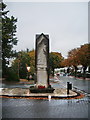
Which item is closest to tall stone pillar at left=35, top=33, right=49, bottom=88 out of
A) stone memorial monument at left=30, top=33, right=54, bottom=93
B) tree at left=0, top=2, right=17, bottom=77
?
stone memorial monument at left=30, top=33, right=54, bottom=93

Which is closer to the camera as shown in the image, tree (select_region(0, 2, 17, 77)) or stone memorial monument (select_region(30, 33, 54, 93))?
stone memorial monument (select_region(30, 33, 54, 93))

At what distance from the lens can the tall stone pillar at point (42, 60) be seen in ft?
58.4

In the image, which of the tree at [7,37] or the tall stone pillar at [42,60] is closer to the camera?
the tall stone pillar at [42,60]

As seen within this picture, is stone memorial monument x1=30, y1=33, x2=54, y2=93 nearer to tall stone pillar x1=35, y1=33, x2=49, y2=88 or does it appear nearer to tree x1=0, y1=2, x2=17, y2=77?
tall stone pillar x1=35, y1=33, x2=49, y2=88

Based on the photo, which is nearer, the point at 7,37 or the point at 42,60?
the point at 42,60

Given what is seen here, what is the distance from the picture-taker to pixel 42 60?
1781cm

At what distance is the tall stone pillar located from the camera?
17.8 m

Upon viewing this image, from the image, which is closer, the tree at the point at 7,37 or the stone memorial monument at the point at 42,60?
the stone memorial monument at the point at 42,60

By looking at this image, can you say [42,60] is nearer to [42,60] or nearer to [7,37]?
[42,60]

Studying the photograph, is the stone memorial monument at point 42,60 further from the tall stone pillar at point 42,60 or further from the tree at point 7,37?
the tree at point 7,37

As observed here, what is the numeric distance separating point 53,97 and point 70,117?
20.1 feet

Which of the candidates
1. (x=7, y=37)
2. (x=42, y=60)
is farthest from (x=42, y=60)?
(x=7, y=37)

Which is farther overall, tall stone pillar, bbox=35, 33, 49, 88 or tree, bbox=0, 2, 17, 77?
tree, bbox=0, 2, 17, 77

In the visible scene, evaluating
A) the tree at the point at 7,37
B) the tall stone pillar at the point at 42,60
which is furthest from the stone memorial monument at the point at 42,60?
the tree at the point at 7,37
